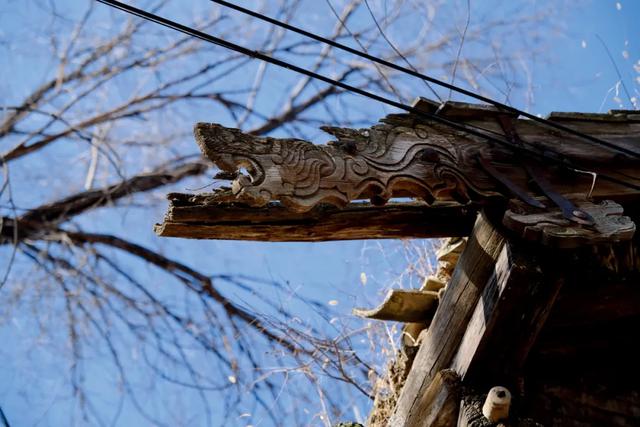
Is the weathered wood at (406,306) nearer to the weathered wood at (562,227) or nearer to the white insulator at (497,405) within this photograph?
the white insulator at (497,405)

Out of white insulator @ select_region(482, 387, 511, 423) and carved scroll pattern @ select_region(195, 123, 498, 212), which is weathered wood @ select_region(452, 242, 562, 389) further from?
carved scroll pattern @ select_region(195, 123, 498, 212)

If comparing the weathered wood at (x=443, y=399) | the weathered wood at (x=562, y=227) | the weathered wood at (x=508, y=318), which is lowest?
the weathered wood at (x=443, y=399)

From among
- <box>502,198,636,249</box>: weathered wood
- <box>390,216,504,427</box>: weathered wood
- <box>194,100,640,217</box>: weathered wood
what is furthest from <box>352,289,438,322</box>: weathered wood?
<box>502,198,636,249</box>: weathered wood

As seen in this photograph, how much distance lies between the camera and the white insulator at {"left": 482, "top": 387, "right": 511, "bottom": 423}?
3416mm

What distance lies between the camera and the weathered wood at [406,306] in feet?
13.4

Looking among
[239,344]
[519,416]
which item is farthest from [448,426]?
[239,344]

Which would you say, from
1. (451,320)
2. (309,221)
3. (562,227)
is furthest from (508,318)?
(309,221)

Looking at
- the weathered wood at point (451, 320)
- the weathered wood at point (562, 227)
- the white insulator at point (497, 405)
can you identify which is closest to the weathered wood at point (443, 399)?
the weathered wood at point (451, 320)

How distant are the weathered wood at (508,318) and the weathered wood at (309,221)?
1.43ft

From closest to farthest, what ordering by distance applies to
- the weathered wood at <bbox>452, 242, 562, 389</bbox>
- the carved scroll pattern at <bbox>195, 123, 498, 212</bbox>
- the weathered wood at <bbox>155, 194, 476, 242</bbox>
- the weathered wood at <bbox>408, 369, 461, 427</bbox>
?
the carved scroll pattern at <bbox>195, 123, 498, 212</bbox> < the weathered wood at <bbox>155, 194, 476, 242</bbox> < the weathered wood at <bbox>452, 242, 562, 389</bbox> < the weathered wood at <bbox>408, 369, 461, 427</bbox>

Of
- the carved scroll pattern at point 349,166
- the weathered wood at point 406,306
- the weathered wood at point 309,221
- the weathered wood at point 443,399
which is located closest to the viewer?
the carved scroll pattern at point 349,166

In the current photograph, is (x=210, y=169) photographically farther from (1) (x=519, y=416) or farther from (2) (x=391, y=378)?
(1) (x=519, y=416)

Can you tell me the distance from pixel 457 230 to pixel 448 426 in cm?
85

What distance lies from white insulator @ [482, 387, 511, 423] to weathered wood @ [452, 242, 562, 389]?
11cm
